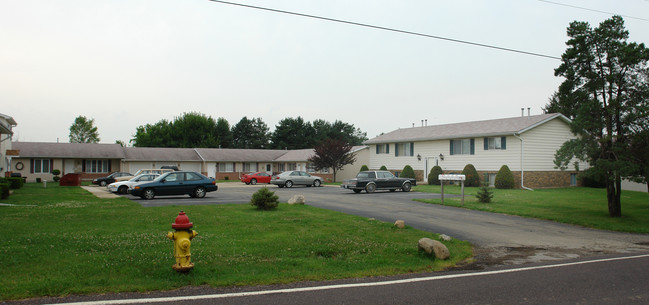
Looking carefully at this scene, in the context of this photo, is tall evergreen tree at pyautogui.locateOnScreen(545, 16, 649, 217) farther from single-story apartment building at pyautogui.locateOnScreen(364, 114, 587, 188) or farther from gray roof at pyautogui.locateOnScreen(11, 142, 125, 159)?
gray roof at pyautogui.locateOnScreen(11, 142, 125, 159)

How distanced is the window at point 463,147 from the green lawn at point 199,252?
24.5 meters

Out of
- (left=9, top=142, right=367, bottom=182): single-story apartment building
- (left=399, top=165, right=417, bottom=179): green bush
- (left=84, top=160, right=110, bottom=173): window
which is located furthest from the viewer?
(left=84, top=160, right=110, bottom=173): window

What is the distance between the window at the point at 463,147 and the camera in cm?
3541

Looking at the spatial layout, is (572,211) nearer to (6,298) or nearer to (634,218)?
(634,218)

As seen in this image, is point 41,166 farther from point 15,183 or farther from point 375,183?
point 375,183

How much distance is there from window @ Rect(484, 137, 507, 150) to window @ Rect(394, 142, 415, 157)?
316 inches

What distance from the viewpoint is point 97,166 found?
51.1 m

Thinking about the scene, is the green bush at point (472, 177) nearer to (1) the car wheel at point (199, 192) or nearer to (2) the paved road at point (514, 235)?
(2) the paved road at point (514, 235)

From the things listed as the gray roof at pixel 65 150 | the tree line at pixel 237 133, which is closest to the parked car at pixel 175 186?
the gray roof at pixel 65 150

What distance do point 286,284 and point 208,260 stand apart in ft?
5.89

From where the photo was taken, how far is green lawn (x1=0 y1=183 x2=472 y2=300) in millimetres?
6676

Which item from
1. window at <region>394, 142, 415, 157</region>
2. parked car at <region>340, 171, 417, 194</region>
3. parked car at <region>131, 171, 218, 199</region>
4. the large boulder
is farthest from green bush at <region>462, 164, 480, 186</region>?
the large boulder

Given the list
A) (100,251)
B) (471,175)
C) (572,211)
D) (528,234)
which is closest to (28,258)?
(100,251)

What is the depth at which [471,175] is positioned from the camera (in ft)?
111
